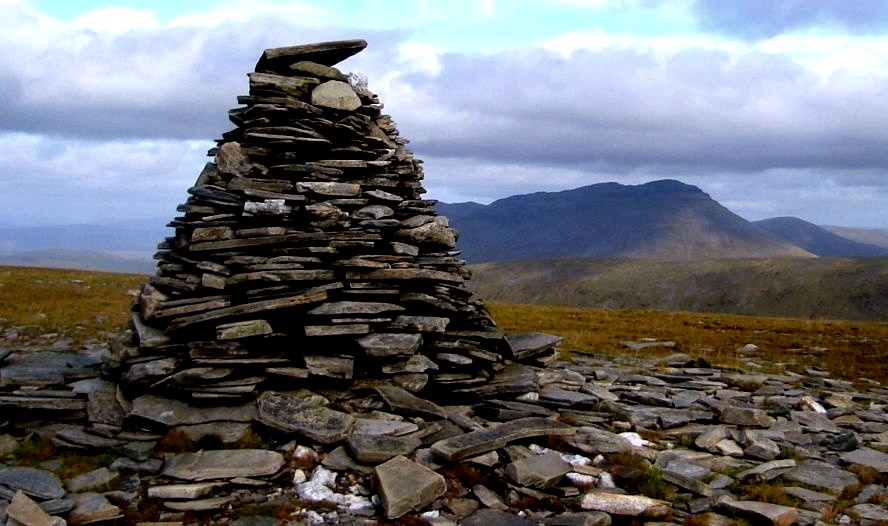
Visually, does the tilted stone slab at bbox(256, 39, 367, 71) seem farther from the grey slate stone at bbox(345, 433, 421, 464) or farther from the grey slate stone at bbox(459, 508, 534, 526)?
the grey slate stone at bbox(459, 508, 534, 526)

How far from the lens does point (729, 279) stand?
168625 millimetres

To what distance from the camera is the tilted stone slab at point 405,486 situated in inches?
428

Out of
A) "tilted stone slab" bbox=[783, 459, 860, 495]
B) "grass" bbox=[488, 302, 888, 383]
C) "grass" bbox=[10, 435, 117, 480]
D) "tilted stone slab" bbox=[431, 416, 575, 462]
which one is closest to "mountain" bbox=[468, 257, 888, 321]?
"grass" bbox=[488, 302, 888, 383]

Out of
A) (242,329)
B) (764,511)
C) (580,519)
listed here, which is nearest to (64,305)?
(242,329)

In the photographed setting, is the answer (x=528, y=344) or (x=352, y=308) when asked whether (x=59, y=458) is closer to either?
(x=352, y=308)

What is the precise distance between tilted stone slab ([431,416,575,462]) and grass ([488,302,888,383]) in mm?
12703

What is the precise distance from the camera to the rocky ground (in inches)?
436

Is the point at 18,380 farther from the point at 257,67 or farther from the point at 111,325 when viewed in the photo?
the point at 111,325

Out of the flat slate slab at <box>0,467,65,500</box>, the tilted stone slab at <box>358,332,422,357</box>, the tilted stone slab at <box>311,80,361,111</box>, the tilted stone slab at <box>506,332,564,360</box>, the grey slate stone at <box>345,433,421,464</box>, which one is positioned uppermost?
the tilted stone slab at <box>311,80,361,111</box>

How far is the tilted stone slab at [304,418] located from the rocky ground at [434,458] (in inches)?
1.4

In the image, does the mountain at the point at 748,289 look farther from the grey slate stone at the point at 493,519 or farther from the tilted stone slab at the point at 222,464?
the grey slate stone at the point at 493,519

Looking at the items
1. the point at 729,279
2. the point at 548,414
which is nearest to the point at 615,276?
the point at 729,279

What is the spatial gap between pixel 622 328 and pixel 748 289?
132 m

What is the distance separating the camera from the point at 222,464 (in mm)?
12422
